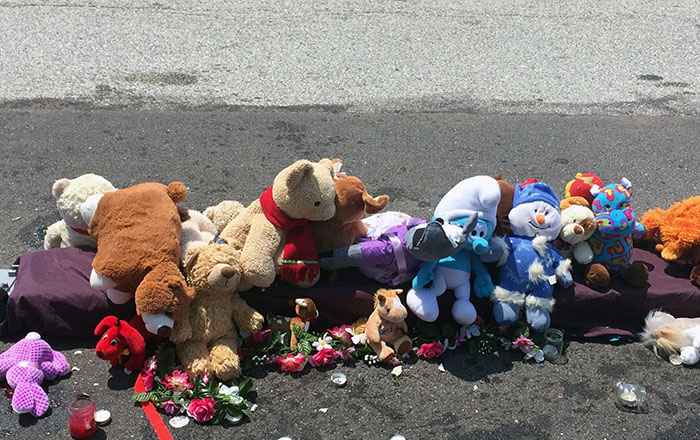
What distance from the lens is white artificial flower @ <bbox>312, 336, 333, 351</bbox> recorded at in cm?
330

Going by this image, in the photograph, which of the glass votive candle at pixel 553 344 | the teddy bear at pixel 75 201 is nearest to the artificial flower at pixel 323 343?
the glass votive candle at pixel 553 344

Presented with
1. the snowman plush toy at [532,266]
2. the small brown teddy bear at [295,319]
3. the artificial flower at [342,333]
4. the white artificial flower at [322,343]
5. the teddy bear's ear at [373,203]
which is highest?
the teddy bear's ear at [373,203]

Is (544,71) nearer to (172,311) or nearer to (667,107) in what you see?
(667,107)

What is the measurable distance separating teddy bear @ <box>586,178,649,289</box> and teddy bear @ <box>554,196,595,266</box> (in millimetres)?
54

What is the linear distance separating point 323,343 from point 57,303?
4.39 ft

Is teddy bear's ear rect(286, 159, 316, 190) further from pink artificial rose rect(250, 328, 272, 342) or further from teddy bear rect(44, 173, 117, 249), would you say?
teddy bear rect(44, 173, 117, 249)

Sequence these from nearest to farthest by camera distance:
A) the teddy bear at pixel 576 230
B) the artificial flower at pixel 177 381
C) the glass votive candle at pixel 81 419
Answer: the glass votive candle at pixel 81 419 < the artificial flower at pixel 177 381 < the teddy bear at pixel 576 230

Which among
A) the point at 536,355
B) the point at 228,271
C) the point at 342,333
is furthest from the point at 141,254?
the point at 536,355

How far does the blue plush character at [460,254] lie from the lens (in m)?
3.16

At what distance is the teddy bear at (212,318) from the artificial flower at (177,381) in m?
0.04

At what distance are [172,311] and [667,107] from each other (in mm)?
5896

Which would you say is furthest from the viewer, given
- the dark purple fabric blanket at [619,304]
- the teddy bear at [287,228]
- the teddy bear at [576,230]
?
the dark purple fabric blanket at [619,304]

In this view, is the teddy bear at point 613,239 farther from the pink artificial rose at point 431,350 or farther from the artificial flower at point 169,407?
the artificial flower at point 169,407

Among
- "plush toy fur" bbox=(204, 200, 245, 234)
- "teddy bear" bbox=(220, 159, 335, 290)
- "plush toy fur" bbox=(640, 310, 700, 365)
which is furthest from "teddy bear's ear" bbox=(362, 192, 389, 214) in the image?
"plush toy fur" bbox=(640, 310, 700, 365)
